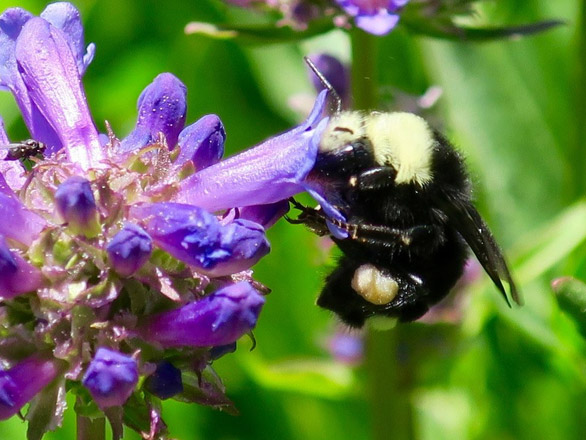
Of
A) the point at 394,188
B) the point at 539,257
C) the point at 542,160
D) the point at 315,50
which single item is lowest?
the point at 542,160

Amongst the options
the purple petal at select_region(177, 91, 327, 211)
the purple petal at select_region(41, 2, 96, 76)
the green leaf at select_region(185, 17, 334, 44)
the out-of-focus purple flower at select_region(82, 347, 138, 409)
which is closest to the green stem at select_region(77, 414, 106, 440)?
the out-of-focus purple flower at select_region(82, 347, 138, 409)

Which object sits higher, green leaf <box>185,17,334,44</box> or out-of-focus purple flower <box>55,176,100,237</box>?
out-of-focus purple flower <box>55,176,100,237</box>

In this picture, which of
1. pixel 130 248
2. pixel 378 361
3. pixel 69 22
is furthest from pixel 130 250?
pixel 378 361

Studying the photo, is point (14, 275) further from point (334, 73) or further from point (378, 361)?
point (334, 73)

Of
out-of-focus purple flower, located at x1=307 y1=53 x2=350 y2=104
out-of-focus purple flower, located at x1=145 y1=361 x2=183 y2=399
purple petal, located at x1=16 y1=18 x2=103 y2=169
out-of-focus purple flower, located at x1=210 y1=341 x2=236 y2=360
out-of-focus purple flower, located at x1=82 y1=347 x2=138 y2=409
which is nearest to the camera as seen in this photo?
out-of-focus purple flower, located at x1=82 y1=347 x2=138 y2=409

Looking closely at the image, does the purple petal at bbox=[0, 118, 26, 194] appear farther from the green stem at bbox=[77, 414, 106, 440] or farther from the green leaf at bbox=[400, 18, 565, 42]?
the green leaf at bbox=[400, 18, 565, 42]

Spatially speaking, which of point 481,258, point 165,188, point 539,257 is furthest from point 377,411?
point 165,188

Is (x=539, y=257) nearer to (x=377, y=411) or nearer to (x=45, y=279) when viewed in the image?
(x=377, y=411)
